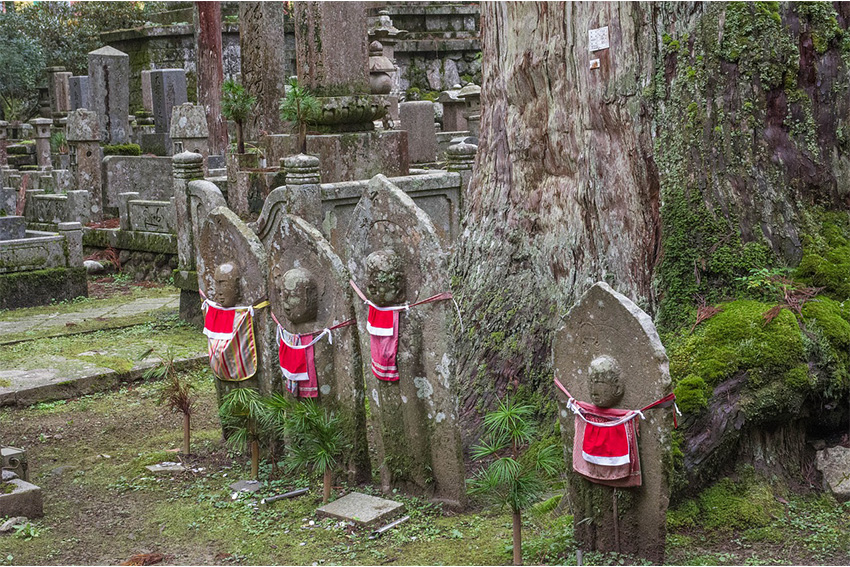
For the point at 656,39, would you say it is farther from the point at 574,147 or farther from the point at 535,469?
the point at 535,469

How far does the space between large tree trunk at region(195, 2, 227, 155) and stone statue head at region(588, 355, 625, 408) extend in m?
13.8

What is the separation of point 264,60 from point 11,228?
3.70m

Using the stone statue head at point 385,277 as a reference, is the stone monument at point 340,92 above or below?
above

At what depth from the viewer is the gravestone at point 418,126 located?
15.4m

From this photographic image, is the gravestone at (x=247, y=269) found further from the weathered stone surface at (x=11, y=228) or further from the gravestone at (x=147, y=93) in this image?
the gravestone at (x=147, y=93)

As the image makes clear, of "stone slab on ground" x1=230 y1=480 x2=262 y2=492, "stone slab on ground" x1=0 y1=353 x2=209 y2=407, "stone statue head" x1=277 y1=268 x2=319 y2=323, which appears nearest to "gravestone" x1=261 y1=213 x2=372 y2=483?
"stone statue head" x1=277 y1=268 x2=319 y2=323

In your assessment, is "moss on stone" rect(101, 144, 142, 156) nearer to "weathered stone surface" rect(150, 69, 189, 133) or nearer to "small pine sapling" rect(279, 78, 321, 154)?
"weathered stone surface" rect(150, 69, 189, 133)

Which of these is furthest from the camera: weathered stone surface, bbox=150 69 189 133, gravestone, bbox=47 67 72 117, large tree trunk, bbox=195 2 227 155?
gravestone, bbox=47 67 72 117

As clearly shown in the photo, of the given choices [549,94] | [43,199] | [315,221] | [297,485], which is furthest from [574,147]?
[43,199]

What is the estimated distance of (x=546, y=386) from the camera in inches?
196

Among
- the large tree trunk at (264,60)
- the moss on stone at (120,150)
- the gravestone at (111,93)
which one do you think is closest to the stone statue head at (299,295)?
the large tree trunk at (264,60)

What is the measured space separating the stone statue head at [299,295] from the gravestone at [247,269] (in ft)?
1.15

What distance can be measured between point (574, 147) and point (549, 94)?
1.13 feet

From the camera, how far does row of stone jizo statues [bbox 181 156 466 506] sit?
4523 mm
